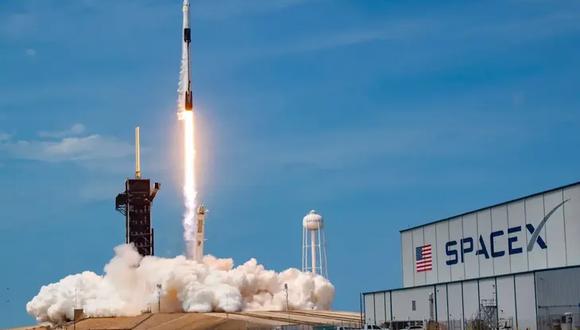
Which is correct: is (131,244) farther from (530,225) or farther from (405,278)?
(530,225)

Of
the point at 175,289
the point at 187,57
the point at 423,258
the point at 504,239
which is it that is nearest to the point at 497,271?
the point at 504,239

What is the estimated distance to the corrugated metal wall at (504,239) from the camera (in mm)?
74938

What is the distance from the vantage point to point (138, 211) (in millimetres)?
149000

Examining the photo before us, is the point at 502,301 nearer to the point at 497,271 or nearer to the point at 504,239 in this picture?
the point at 497,271

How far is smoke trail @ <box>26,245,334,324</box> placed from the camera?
5320 inches

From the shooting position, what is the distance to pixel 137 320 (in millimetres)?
128625

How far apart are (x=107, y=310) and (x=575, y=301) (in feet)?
264

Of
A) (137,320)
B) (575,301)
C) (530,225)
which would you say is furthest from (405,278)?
(137,320)

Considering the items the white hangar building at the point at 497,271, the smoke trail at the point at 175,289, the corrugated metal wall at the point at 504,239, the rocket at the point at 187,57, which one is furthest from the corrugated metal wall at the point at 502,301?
the smoke trail at the point at 175,289

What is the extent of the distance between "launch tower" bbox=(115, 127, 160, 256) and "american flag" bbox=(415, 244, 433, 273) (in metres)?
59.5

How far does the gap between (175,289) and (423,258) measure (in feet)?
160

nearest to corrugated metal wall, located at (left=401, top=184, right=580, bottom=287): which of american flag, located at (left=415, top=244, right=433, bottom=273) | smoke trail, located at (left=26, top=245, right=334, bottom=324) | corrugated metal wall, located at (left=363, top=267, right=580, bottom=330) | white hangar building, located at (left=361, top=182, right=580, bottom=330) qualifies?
white hangar building, located at (left=361, top=182, right=580, bottom=330)

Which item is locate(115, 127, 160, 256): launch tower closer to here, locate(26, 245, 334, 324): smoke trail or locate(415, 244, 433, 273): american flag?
locate(26, 245, 334, 324): smoke trail

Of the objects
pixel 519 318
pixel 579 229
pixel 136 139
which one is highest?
pixel 136 139
